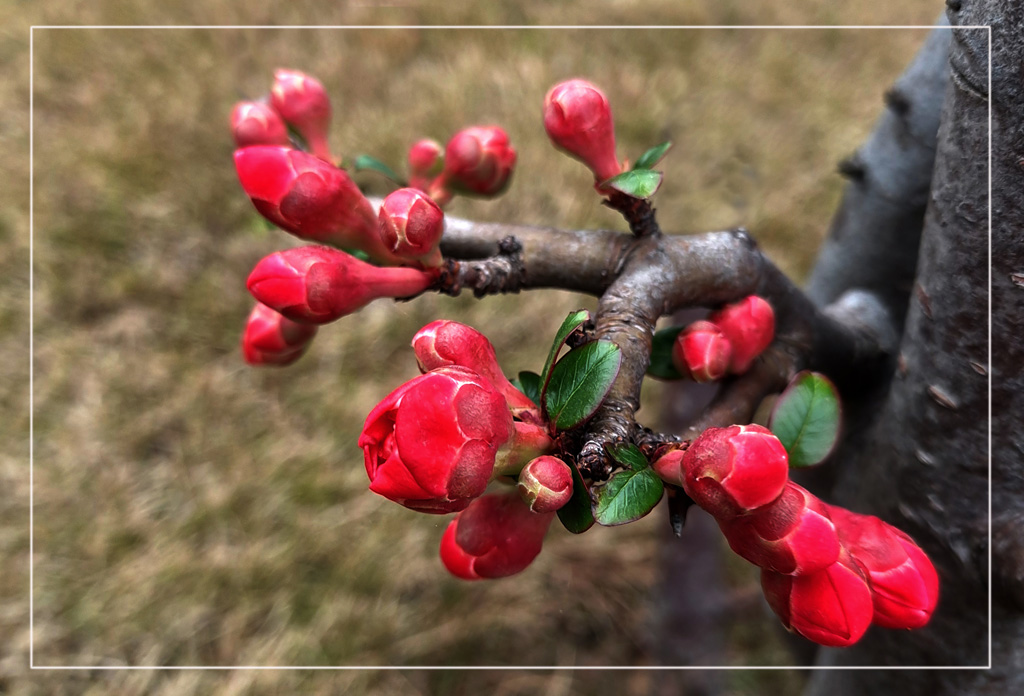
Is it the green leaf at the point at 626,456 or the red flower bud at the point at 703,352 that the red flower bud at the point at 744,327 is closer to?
the red flower bud at the point at 703,352

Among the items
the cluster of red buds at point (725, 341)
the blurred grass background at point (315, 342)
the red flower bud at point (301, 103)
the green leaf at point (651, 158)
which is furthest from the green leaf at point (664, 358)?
the blurred grass background at point (315, 342)

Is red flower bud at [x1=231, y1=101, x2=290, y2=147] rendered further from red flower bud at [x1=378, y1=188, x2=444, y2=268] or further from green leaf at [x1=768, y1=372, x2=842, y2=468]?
green leaf at [x1=768, y1=372, x2=842, y2=468]

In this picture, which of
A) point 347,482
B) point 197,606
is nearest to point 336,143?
point 347,482

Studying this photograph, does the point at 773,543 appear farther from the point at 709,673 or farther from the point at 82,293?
the point at 82,293

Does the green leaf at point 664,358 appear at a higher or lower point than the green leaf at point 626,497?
higher

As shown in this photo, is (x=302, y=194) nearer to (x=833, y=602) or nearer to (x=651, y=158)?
(x=651, y=158)

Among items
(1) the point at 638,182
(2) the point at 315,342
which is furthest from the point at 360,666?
(1) the point at 638,182
